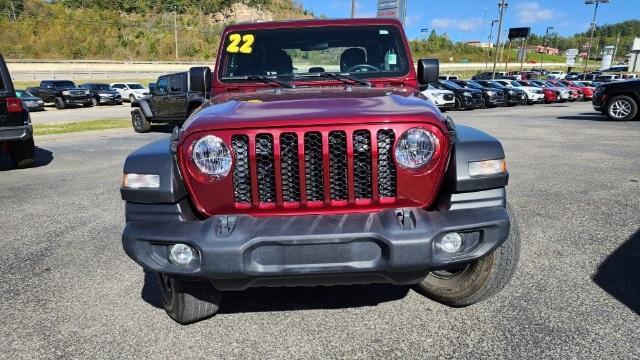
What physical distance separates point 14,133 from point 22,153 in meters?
0.72

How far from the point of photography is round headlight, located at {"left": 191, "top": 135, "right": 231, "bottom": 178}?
7.67 ft

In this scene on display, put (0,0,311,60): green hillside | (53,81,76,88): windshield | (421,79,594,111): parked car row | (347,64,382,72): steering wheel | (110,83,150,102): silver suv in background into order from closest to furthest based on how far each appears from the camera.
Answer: (347,64,382,72): steering wheel, (421,79,594,111): parked car row, (53,81,76,88): windshield, (110,83,150,102): silver suv in background, (0,0,311,60): green hillside

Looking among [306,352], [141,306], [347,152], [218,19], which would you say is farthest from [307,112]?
[218,19]

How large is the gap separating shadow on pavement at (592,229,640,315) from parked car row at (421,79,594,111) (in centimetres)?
1476

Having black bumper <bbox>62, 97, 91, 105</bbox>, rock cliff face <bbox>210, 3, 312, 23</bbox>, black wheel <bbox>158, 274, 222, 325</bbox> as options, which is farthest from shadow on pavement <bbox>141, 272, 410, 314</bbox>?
rock cliff face <bbox>210, 3, 312, 23</bbox>

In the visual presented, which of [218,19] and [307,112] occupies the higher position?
[218,19]

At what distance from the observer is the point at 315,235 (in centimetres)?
217

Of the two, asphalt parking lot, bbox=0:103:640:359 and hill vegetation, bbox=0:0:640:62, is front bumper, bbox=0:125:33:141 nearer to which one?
asphalt parking lot, bbox=0:103:640:359

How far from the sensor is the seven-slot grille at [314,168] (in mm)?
2316

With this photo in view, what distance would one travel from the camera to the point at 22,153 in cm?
809

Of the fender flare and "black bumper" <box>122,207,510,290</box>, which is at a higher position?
"black bumper" <box>122,207,510,290</box>

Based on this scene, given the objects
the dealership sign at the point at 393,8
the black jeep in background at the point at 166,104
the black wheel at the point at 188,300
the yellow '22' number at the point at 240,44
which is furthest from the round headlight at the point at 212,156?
the dealership sign at the point at 393,8

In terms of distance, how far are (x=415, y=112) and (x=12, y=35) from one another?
69617 mm

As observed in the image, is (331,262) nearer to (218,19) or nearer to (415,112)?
(415,112)
